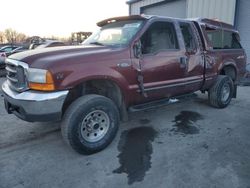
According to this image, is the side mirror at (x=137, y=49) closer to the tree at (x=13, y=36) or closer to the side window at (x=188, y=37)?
the side window at (x=188, y=37)

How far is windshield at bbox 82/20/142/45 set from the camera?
12.9ft

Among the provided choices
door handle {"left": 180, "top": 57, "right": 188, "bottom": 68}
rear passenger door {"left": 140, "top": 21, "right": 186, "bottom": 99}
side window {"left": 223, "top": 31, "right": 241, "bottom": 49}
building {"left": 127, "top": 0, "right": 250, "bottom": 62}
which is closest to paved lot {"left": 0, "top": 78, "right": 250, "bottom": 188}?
rear passenger door {"left": 140, "top": 21, "right": 186, "bottom": 99}

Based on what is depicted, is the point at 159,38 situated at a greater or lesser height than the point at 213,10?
lesser

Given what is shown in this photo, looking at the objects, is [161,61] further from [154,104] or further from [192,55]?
[192,55]

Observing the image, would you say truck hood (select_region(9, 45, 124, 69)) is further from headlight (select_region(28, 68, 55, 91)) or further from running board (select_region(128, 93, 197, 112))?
running board (select_region(128, 93, 197, 112))

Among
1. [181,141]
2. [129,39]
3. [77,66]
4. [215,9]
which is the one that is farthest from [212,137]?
[215,9]

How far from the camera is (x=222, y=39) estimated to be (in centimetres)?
574

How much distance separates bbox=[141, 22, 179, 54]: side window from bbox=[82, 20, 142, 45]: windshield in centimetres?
22

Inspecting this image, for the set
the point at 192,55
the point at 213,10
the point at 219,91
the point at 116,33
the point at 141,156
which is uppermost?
the point at 213,10

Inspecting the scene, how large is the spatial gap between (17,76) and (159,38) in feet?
7.88

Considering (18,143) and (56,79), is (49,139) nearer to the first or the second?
(18,143)

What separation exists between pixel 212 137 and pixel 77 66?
2524 millimetres

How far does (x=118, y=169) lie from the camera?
3123 mm

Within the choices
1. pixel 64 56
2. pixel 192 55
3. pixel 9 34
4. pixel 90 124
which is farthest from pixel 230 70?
pixel 9 34
